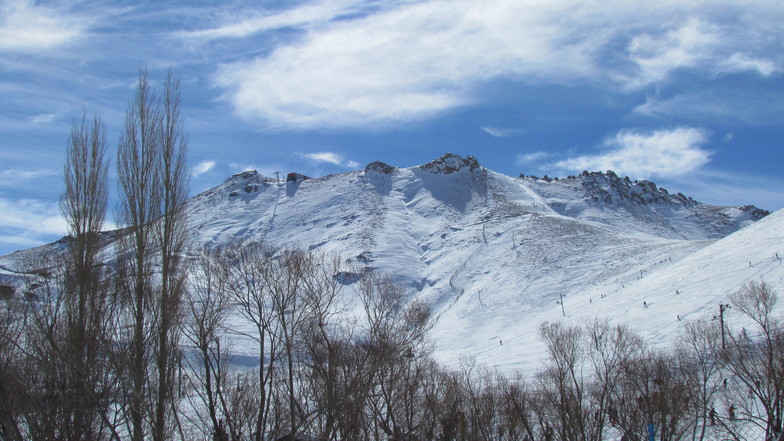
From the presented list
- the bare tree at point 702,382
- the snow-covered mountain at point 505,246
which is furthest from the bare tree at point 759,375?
the snow-covered mountain at point 505,246

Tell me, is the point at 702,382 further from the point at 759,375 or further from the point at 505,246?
the point at 505,246

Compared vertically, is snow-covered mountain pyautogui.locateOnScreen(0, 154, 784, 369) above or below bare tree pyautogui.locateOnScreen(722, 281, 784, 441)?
above

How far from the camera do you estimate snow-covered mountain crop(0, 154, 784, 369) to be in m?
70.3

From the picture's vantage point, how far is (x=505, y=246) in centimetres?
12488

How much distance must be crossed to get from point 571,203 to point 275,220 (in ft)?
329

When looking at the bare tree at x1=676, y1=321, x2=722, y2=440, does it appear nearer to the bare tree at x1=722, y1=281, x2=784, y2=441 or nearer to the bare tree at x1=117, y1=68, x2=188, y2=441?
the bare tree at x1=722, y1=281, x2=784, y2=441

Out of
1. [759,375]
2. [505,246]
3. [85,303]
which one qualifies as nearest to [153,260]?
[85,303]

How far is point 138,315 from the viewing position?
56.1 feet

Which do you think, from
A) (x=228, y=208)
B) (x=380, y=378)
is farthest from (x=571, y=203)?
(x=380, y=378)

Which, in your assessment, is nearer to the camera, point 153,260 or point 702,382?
point 153,260

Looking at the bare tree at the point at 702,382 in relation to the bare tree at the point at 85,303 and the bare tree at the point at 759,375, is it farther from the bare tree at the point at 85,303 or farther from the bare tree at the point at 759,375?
the bare tree at the point at 85,303

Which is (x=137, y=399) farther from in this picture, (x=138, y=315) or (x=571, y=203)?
(x=571, y=203)

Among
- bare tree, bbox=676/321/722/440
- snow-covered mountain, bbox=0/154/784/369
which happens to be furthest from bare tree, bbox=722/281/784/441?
snow-covered mountain, bbox=0/154/784/369

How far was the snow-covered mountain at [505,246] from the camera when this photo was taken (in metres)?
70.3
